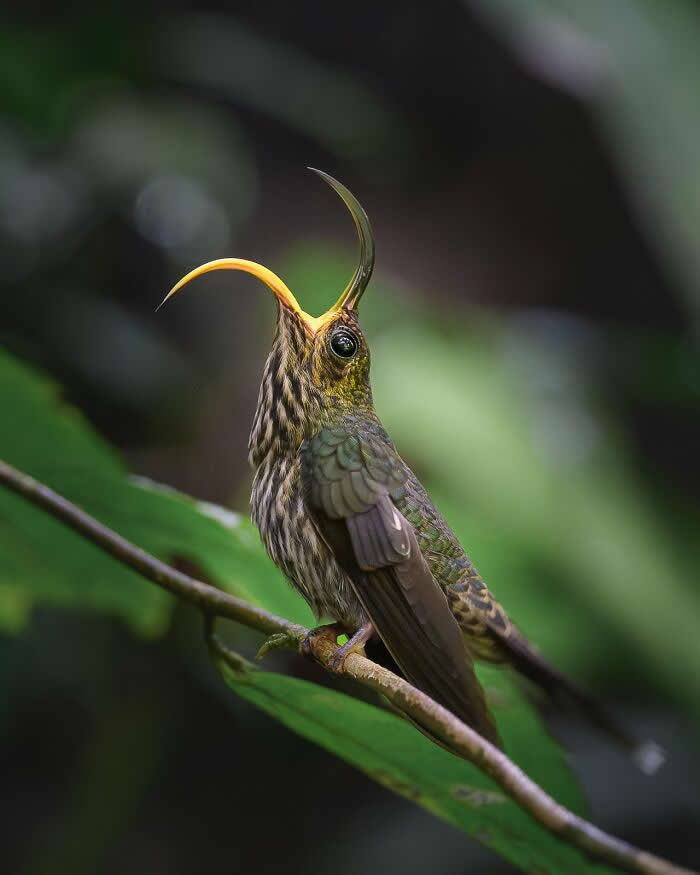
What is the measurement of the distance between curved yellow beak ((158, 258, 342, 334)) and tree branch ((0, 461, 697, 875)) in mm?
203

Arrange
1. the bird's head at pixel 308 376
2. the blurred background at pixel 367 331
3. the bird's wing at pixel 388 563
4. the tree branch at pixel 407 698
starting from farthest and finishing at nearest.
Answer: the blurred background at pixel 367 331 < the bird's head at pixel 308 376 < the bird's wing at pixel 388 563 < the tree branch at pixel 407 698

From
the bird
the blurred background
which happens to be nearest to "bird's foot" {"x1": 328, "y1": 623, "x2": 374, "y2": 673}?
the bird

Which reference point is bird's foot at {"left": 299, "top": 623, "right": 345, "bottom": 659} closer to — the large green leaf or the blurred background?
the large green leaf

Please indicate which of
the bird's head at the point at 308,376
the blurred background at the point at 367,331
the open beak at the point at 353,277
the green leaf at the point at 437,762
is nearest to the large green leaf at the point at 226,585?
the green leaf at the point at 437,762

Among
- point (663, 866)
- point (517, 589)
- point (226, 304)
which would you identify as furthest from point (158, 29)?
point (663, 866)

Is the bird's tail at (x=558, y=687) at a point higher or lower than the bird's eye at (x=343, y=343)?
lower

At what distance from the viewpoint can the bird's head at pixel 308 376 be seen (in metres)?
0.80

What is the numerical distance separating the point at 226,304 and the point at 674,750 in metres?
1.91

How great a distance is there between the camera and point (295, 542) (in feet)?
2.90

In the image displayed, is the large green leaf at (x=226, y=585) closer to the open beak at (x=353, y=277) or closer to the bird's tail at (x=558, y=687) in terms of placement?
the bird's tail at (x=558, y=687)

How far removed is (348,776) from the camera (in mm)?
3734

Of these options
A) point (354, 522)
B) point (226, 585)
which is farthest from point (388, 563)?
point (226, 585)

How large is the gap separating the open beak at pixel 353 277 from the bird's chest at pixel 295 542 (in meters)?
0.12

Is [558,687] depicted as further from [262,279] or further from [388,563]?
[262,279]
